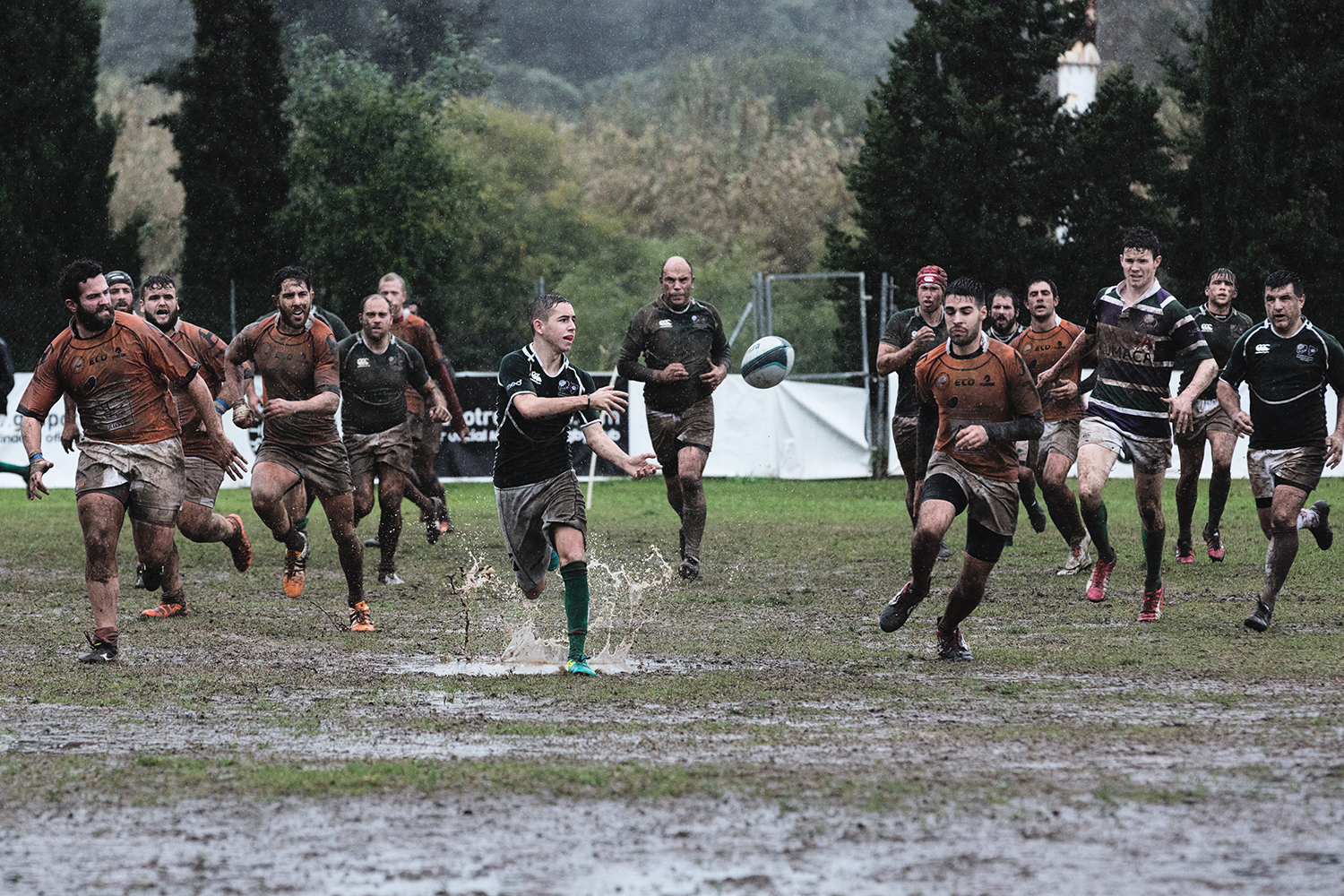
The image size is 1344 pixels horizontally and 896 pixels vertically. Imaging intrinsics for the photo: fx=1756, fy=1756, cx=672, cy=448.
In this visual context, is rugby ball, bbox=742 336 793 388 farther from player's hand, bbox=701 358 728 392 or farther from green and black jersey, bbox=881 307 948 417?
green and black jersey, bbox=881 307 948 417

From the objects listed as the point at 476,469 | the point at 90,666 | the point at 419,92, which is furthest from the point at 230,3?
the point at 90,666

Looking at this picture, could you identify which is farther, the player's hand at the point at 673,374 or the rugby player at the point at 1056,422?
the player's hand at the point at 673,374

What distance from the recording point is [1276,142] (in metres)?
27.4

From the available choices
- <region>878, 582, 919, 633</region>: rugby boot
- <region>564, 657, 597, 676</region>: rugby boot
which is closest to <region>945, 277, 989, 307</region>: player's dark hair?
<region>878, 582, 919, 633</region>: rugby boot

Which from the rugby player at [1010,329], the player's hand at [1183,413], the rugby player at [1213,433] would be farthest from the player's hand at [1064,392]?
the rugby player at [1213,433]

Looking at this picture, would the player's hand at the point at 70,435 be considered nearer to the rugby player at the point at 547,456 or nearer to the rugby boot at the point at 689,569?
the rugby player at the point at 547,456

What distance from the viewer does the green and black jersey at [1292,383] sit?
10000mm

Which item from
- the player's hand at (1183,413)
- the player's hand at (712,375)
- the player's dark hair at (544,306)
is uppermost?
the player's dark hair at (544,306)

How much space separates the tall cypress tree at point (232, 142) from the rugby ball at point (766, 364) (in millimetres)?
20364

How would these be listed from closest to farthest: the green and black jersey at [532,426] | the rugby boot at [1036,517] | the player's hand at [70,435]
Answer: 1. the green and black jersey at [532,426]
2. the player's hand at [70,435]
3. the rugby boot at [1036,517]

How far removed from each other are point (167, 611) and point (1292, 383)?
6979 millimetres

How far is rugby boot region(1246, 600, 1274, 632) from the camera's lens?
381 inches

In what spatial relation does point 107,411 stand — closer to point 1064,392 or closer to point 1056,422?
point 1064,392

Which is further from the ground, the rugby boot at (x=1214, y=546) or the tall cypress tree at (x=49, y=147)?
the tall cypress tree at (x=49, y=147)
